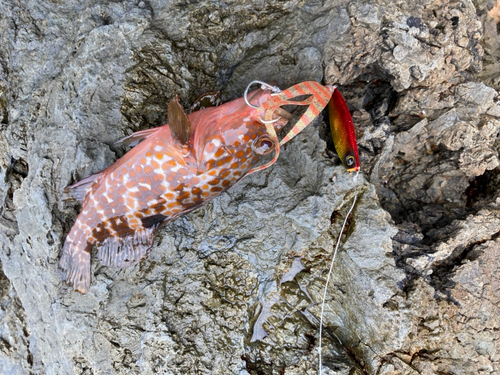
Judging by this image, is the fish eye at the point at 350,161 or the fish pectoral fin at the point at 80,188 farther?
the fish pectoral fin at the point at 80,188

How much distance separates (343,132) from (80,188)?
2367mm

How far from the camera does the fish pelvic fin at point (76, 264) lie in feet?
9.79

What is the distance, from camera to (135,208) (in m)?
2.96

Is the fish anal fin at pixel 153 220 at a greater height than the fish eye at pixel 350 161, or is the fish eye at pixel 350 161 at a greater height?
the fish anal fin at pixel 153 220

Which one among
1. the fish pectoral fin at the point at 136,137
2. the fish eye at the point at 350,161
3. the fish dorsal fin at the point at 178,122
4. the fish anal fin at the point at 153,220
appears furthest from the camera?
the fish anal fin at the point at 153,220

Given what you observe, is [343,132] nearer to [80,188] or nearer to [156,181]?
[156,181]

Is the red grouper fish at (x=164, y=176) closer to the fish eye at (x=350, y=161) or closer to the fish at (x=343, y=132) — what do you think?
the fish at (x=343, y=132)

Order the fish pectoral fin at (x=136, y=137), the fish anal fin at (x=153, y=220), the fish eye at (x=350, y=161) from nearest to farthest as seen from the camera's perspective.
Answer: the fish eye at (x=350, y=161)
the fish pectoral fin at (x=136, y=137)
the fish anal fin at (x=153, y=220)

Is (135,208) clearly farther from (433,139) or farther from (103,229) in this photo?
(433,139)

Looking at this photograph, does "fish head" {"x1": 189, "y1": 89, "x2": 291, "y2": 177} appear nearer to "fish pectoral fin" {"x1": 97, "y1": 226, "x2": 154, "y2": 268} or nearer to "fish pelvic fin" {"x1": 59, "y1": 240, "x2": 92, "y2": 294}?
"fish pectoral fin" {"x1": 97, "y1": 226, "x2": 154, "y2": 268}

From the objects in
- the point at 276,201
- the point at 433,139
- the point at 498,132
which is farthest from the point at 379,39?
the point at 276,201

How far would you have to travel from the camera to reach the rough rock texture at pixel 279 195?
112 inches

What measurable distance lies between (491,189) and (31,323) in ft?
16.2

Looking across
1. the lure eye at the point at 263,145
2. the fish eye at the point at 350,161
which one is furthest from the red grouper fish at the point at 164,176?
the fish eye at the point at 350,161
